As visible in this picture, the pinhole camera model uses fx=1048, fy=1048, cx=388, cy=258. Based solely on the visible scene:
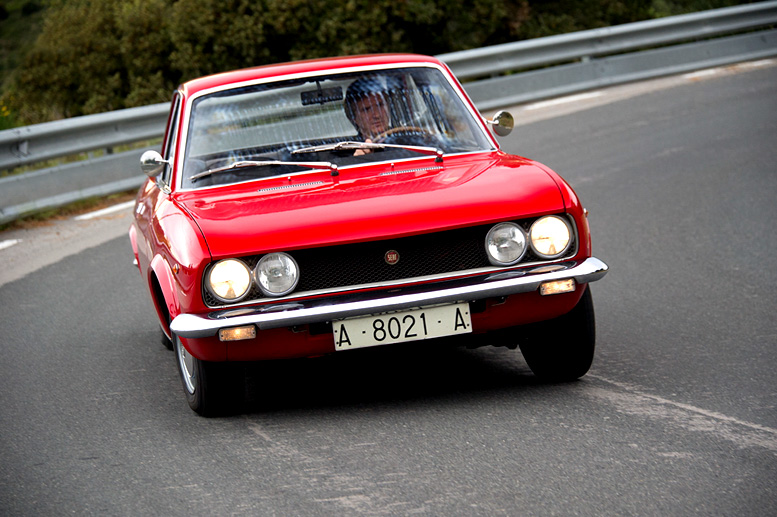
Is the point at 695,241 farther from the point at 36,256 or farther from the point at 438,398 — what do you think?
the point at 36,256

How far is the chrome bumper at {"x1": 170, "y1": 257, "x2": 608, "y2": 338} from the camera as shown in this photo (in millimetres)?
4098

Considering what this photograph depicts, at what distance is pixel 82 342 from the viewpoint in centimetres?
616

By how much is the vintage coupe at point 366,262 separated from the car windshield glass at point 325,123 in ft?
0.36

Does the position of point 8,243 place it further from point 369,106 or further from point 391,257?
point 391,257

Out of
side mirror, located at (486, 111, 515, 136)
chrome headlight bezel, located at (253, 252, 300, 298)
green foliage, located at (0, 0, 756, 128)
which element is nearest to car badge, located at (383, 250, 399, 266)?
chrome headlight bezel, located at (253, 252, 300, 298)

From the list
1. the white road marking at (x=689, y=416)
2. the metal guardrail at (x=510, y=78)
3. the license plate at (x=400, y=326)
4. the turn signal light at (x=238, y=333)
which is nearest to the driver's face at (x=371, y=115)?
the license plate at (x=400, y=326)

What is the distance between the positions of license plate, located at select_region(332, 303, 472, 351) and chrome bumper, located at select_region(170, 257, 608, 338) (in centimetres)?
7

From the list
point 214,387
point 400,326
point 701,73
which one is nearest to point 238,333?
point 214,387

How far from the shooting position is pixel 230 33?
2277cm

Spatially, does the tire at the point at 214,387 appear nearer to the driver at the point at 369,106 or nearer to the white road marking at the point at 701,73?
the driver at the point at 369,106

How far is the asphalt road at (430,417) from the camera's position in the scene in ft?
11.7

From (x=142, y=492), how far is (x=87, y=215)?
7.29m

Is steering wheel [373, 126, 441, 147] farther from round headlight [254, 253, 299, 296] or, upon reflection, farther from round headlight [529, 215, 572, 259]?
round headlight [254, 253, 299, 296]

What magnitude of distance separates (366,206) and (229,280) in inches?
24.6
